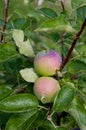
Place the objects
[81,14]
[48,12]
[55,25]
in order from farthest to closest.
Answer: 1. [48,12]
2. [81,14]
3. [55,25]

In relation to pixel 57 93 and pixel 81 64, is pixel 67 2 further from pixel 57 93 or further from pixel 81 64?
pixel 57 93

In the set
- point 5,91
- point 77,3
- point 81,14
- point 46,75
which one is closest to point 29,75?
point 46,75

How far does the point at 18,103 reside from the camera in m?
1.22

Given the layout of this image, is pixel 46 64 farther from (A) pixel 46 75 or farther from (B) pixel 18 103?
(B) pixel 18 103

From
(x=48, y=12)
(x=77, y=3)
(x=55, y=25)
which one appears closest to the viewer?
(x=55, y=25)

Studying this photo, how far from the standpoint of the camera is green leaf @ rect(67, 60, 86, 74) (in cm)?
129

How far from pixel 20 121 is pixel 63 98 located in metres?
0.16

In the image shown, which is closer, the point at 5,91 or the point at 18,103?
the point at 18,103

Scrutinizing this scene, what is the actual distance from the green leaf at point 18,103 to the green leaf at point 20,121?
0.14 ft

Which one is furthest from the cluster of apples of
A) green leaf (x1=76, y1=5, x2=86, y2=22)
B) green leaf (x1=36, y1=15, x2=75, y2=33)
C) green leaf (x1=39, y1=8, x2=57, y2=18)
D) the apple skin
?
green leaf (x1=39, y1=8, x2=57, y2=18)

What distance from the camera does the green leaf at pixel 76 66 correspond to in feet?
4.25

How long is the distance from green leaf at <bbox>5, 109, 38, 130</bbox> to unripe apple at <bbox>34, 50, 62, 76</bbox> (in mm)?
131

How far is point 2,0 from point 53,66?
24.7 inches

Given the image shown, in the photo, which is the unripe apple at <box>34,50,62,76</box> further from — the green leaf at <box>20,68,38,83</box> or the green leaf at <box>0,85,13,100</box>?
the green leaf at <box>0,85,13,100</box>
